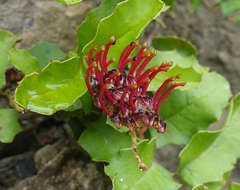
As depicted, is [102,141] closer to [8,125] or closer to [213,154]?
[8,125]

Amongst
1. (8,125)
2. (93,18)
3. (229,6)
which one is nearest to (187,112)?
(93,18)

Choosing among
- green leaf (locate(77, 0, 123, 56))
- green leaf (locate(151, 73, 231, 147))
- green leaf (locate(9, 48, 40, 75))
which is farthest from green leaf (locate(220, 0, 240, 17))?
green leaf (locate(9, 48, 40, 75))

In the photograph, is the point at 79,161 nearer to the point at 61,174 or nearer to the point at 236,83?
the point at 61,174

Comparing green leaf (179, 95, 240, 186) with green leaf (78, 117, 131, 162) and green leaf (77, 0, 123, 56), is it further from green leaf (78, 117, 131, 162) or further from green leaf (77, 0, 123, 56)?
green leaf (77, 0, 123, 56)

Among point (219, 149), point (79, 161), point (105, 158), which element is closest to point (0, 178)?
point (79, 161)

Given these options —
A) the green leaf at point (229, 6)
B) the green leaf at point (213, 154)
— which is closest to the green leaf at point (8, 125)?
the green leaf at point (213, 154)

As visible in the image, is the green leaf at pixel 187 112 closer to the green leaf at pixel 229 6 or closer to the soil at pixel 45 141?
the soil at pixel 45 141

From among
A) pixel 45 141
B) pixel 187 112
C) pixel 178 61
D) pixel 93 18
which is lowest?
pixel 45 141
